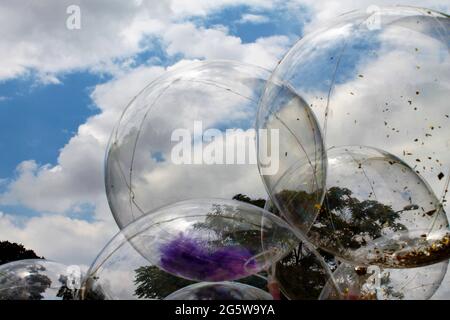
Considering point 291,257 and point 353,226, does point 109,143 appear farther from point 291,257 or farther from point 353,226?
point 353,226

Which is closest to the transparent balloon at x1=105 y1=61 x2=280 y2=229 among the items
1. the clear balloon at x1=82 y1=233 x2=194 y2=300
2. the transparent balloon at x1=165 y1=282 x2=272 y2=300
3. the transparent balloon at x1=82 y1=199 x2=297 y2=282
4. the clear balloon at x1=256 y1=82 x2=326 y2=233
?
the clear balloon at x1=256 y1=82 x2=326 y2=233

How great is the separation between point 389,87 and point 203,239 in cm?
223

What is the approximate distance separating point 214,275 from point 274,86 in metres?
2.18

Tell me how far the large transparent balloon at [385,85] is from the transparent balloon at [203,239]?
1.01 meters

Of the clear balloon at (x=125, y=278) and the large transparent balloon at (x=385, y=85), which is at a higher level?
the large transparent balloon at (x=385, y=85)

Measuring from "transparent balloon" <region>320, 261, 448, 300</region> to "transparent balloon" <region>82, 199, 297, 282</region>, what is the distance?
114 cm

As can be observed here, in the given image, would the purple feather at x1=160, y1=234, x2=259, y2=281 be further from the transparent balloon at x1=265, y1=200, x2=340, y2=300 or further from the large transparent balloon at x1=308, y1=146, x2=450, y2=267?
the large transparent balloon at x1=308, y1=146, x2=450, y2=267

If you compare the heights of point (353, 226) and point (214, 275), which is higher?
point (353, 226)

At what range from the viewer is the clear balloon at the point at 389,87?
5410 millimetres

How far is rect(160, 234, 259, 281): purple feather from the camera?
565 centimetres

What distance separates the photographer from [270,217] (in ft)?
19.8

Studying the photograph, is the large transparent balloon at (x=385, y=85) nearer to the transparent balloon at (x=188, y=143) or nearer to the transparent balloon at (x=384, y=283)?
the transparent balloon at (x=188, y=143)

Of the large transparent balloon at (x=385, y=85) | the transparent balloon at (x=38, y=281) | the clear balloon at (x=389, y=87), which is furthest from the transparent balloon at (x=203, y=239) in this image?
the transparent balloon at (x=38, y=281)
